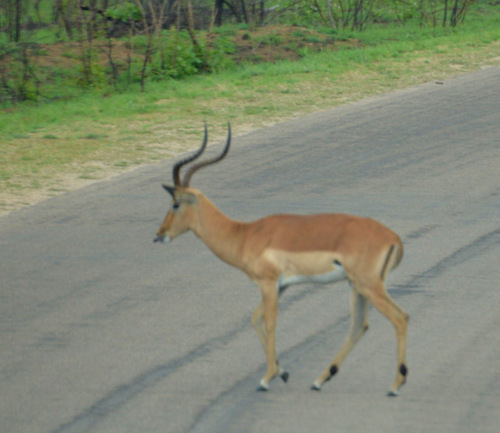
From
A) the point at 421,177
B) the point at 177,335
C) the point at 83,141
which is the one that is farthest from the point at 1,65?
the point at 177,335

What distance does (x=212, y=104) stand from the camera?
15859mm

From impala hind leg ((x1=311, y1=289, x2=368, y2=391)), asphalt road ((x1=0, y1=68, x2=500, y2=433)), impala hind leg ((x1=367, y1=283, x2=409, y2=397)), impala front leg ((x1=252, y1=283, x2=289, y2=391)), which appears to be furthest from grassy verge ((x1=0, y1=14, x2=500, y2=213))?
impala hind leg ((x1=367, y1=283, x2=409, y2=397))

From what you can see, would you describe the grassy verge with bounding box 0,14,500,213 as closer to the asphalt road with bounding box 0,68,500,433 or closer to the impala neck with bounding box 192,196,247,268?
the asphalt road with bounding box 0,68,500,433

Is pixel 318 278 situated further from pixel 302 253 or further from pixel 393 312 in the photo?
pixel 393 312

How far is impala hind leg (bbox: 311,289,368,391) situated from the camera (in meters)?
5.70

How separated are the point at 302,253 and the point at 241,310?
2082 millimetres

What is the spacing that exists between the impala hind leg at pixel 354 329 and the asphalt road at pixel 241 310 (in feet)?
0.48

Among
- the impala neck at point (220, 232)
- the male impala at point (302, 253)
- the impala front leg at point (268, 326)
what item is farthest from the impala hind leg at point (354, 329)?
the impala neck at point (220, 232)

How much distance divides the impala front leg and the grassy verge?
217 inches

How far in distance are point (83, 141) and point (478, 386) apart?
8874 mm

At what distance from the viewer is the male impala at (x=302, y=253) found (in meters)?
5.36

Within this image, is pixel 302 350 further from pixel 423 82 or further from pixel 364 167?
pixel 423 82

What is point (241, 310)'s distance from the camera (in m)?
7.42

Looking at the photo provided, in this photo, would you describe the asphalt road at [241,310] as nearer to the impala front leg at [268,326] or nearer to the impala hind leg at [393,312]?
the impala front leg at [268,326]
